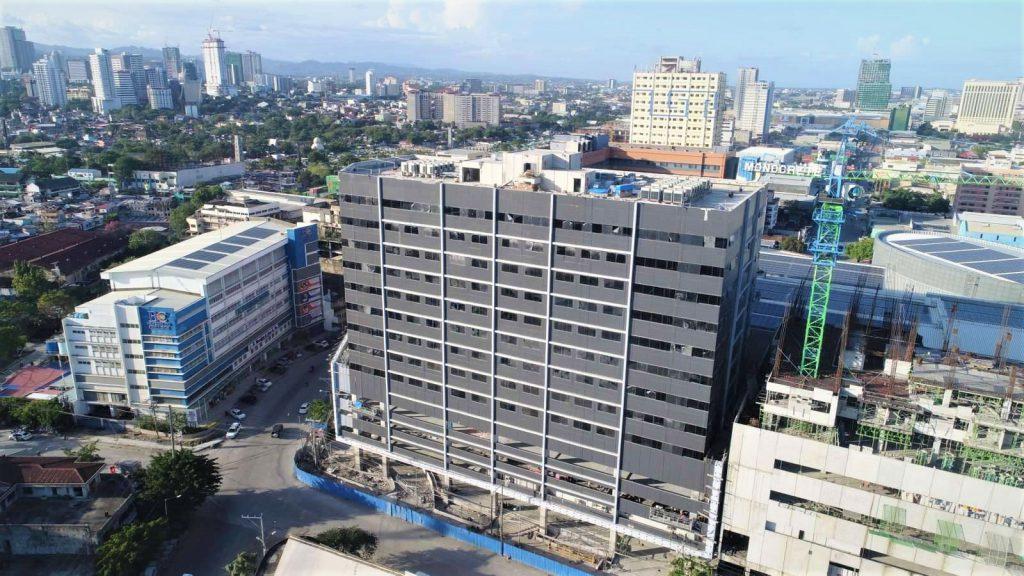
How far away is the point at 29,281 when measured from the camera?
3004 inches

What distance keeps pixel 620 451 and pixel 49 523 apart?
35.0 metres

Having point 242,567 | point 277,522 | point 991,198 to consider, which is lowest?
point 277,522

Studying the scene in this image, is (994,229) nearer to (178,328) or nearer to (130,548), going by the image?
(178,328)

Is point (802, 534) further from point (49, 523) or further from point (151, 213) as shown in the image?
point (151, 213)

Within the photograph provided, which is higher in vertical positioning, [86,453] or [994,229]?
[994,229]

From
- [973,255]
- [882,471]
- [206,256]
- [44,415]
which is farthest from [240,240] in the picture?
[973,255]

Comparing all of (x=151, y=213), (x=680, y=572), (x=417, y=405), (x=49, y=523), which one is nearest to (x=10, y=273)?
(x=151, y=213)

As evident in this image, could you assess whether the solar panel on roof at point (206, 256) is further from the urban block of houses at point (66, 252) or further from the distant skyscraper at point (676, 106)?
the distant skyscraper at point (676, 106)

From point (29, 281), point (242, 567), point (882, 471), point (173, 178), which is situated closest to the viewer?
point (882, 471)

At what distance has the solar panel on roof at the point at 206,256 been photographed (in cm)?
6177

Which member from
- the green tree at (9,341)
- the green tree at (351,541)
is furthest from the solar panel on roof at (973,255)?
the green tree at (9,341)

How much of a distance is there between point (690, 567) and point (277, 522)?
89.9 ft

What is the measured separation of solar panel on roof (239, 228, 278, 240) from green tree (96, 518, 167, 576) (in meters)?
37.5

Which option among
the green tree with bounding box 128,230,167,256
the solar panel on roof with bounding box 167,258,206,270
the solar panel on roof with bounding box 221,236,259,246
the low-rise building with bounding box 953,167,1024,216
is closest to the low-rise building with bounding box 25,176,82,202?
the green tree with bounding box 128,230,167,256
